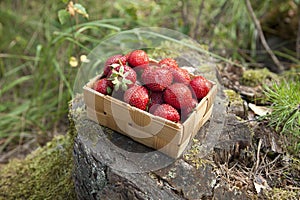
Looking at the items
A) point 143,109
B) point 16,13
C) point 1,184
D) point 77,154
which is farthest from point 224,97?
point 16,13

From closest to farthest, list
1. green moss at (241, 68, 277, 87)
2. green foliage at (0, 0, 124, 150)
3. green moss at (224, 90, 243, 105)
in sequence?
green moss at (224, 90, 243, 105) → green moss at (241, 68, 277, 87) → green foliage at (0, 0, 124, 150)

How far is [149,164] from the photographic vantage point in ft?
5.35

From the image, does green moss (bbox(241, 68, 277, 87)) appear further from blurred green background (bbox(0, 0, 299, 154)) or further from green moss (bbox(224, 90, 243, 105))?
blurred green background (bbox(0, 0, 299, 154))

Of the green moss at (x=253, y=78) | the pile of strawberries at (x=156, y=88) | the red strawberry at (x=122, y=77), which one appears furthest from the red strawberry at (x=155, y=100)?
the green moss at (x=253, y=78)

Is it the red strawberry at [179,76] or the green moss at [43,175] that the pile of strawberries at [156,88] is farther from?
the green moss at [43,175]

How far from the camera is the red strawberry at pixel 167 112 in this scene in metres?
1.51

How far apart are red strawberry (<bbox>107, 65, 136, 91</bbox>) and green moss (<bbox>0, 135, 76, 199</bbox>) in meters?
0.69

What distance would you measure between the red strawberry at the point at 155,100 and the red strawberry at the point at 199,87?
151 mm

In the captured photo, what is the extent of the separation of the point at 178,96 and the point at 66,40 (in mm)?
1798

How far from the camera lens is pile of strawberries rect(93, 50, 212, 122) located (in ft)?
5.11

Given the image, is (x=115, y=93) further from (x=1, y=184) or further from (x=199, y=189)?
(x=1, y=184)

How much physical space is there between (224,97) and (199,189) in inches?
24.4

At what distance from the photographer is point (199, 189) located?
1590 mm

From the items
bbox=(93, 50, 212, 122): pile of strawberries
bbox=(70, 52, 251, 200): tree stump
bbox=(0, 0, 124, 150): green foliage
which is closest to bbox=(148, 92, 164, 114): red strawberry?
bbox=(93, 50, 212, 122): pile of strawberries
